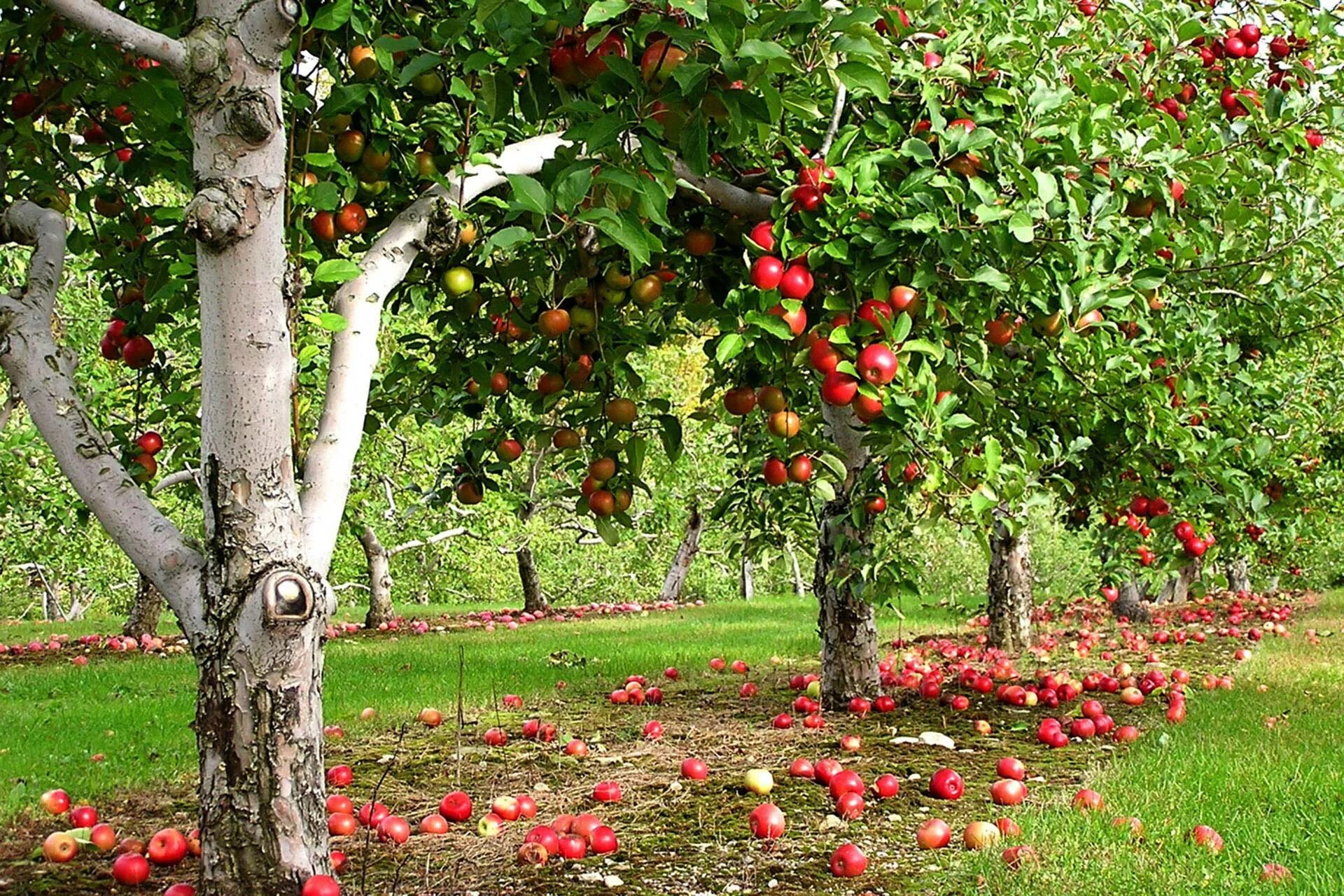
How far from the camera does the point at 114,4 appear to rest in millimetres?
3635

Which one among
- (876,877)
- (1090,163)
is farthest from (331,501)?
(1090,163)

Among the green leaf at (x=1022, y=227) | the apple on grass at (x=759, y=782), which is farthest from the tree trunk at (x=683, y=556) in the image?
the green leaf at (x=1022, y=227)

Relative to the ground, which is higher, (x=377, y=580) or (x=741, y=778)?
(x=377, y=580)

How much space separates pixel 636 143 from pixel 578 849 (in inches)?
91.0

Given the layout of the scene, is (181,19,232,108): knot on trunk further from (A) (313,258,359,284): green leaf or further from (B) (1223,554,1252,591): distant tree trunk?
(B) (1223,554,1252,591): distant tree trunk

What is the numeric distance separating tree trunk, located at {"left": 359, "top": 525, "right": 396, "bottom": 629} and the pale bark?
26.3ft

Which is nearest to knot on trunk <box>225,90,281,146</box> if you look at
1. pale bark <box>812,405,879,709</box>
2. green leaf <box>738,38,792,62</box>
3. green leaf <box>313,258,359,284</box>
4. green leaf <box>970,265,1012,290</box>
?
green leaf <box>313,258,359,284</box>

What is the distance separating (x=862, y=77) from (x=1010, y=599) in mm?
7254

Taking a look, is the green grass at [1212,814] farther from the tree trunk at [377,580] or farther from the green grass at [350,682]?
the tree trunk at [377,580]

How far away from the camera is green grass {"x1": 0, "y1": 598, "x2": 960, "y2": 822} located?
4.87 meters

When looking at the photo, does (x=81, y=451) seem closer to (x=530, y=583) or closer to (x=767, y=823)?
(x=767, y=823)

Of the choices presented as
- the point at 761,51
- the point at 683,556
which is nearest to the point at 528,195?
the point at 761,51

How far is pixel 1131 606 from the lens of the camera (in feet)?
41.2

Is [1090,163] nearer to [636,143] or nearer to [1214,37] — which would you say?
[636,143]
